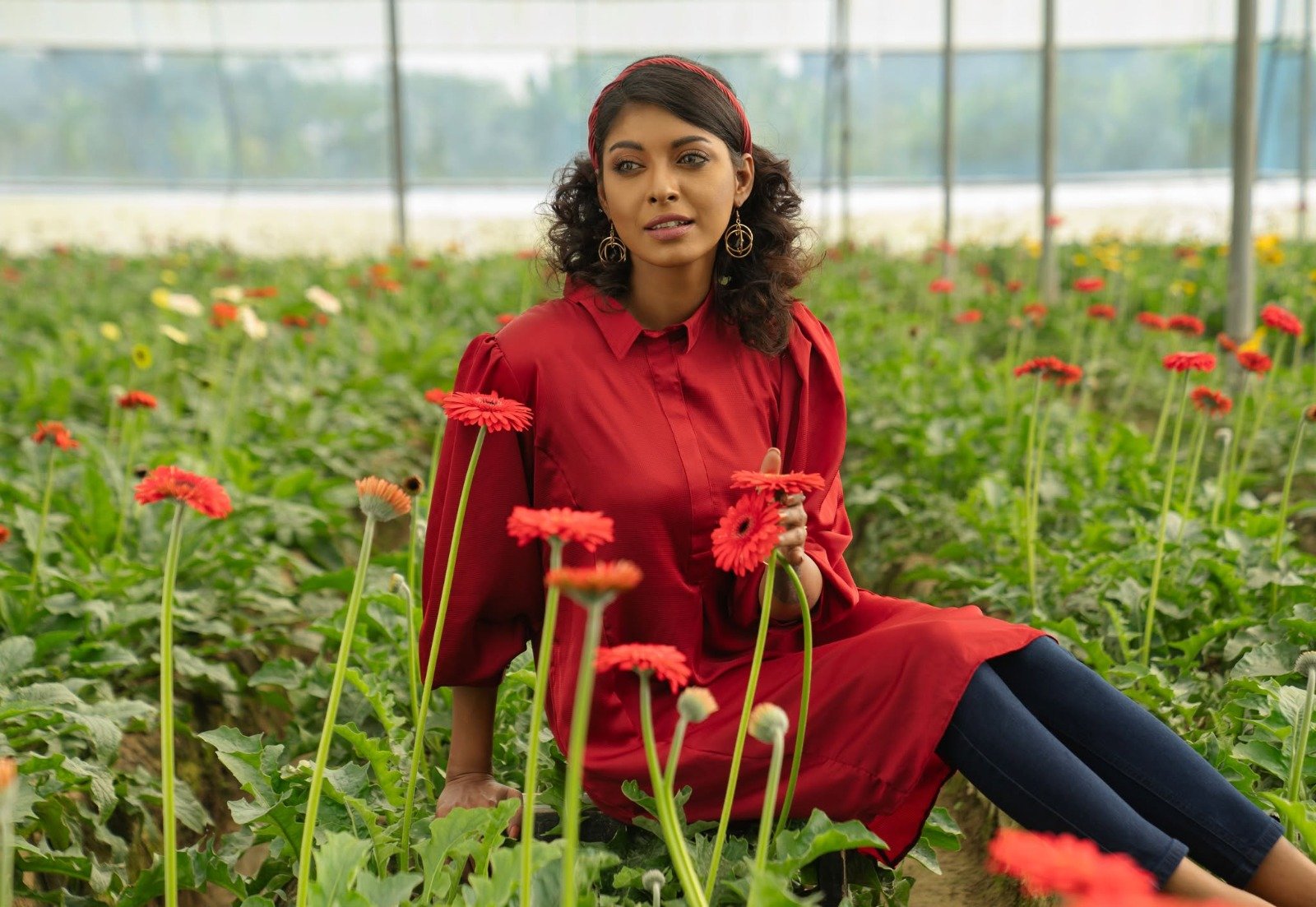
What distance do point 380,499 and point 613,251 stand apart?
845 millimetres

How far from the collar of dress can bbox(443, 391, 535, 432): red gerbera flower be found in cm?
39

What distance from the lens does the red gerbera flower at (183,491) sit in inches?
58.7

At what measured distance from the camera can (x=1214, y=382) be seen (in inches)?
200

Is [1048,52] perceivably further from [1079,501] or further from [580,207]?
[580,207]

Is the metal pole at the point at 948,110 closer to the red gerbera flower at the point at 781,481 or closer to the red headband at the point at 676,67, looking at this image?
the red headband at the point at 676,67

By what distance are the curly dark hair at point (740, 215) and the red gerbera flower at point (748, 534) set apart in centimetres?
63

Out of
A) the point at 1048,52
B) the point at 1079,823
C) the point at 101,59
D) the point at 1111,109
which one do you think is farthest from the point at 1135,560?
the point at 101,59

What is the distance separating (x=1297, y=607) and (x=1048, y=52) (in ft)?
18.0

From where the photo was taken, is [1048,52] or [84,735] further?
[1048,52]

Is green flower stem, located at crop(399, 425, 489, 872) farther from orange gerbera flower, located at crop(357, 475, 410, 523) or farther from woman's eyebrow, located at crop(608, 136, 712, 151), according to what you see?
woman's eyebrow, located at crop(608, 136, 712, 151)

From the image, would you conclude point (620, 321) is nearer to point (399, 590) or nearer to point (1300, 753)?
point (399, 590)

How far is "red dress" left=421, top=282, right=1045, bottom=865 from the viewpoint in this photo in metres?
2.00

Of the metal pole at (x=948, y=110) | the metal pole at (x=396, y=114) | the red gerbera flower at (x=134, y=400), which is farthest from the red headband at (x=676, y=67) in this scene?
the metal pole at (x=396, y=114)

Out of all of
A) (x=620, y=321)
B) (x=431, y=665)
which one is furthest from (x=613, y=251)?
(x=431, y=665)
